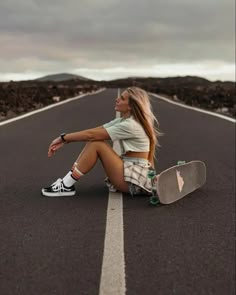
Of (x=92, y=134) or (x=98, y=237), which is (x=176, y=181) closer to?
(x=92, y=134)

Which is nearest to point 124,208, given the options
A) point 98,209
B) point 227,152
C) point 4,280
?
point 98,209

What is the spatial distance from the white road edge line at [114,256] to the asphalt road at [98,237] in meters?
0.05

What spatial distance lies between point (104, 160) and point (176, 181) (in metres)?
0.81

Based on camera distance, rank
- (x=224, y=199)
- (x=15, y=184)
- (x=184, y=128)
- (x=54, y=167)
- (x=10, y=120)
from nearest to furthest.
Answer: (x=224, y=199) → (x=15, y=184) → (x=54, y=167) → (x=184, y=128) → (x=10, y=120)

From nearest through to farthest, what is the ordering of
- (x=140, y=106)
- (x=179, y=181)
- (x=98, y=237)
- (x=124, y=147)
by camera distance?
(x=98, y=237), (x=140, y=106), (x=179, y=181), (x=124, y=147)

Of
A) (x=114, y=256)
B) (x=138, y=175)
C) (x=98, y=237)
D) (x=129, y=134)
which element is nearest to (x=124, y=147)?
(x=129, y=134)

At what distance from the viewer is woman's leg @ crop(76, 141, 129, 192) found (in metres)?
5.99

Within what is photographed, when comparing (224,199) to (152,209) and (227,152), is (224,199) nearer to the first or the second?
(152,209)

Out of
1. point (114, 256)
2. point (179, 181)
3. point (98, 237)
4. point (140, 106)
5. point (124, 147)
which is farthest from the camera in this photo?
point (124, 147)

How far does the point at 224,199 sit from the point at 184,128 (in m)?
8.61

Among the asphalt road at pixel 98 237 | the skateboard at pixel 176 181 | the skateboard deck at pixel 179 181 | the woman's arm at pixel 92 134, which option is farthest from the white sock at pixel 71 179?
the skateboard deck at pixel 179 181

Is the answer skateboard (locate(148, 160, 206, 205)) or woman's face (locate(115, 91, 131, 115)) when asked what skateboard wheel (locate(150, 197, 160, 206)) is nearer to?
skateboard (locate(148, 160, 206, 205))

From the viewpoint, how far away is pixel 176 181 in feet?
19.4

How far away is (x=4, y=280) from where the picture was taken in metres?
3.68
